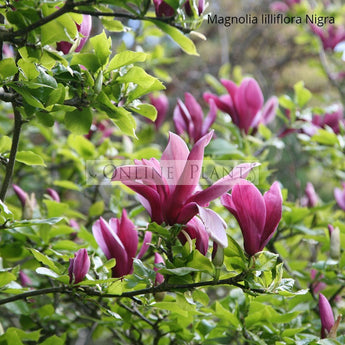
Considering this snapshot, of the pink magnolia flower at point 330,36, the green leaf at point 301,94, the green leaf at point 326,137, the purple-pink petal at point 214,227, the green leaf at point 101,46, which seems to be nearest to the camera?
the purple-pink petal at point 214,227

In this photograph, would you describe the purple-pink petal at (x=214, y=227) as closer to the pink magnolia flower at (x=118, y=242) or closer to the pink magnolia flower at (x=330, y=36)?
the pink magnolia flower at (x=118, y=242)

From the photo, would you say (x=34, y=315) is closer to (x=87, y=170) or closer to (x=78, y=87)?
(x=87, y=170)

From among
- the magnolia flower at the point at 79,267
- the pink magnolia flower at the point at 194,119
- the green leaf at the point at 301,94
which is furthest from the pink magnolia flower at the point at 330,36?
the magnolia flower at the point at 79,267

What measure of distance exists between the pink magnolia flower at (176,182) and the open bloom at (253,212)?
3cm

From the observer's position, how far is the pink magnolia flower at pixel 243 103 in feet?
3.84

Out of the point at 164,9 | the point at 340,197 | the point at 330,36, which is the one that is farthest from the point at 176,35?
the point at 330,36

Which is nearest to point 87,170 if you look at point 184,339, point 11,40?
point 184,339

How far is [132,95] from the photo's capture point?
2.42ft

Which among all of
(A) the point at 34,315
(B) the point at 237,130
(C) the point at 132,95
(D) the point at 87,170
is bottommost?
(A) the point at 34,315

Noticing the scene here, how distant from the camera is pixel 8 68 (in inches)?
25.7

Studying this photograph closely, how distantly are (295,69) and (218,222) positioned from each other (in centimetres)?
329

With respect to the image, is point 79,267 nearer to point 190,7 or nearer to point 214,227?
point 214,227

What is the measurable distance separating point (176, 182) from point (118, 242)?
0.55 feet

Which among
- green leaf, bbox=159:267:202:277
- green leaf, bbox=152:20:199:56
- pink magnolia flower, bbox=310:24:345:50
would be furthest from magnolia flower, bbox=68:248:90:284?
pink magnolia flower, bbox=310:24:345:50
